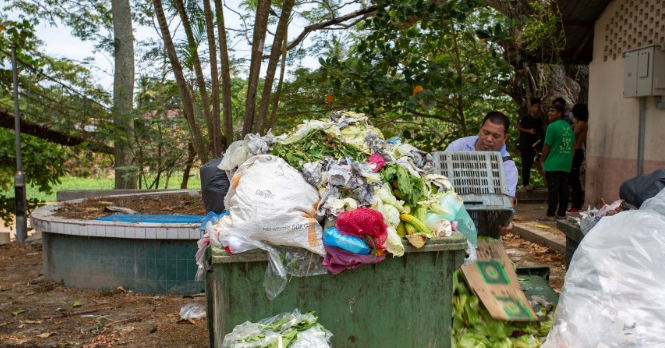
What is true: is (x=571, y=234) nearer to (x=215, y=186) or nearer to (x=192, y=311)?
(x=215, y=186)

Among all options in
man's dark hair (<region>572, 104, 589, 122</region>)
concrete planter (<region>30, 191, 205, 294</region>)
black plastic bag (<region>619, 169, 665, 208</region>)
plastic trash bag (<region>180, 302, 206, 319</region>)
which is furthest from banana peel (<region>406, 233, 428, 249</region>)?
man's dark hair (<region>572, 104, 589, 122</region>)

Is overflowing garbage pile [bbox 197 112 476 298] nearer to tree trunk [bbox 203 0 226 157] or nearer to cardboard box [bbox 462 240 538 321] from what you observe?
cardboard box [bbox 462 240 538 321]

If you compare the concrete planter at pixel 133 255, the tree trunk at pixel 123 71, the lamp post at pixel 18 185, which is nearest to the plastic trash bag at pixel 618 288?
the concrete planter at pixel 133 255

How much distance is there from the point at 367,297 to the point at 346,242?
0.38 metres

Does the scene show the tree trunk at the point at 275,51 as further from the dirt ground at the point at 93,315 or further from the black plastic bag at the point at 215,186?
the black plastic bag at the point at 215,186

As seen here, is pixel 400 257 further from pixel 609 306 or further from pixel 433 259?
pixel 609 306

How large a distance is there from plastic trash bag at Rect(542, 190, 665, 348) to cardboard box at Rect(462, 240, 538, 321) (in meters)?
0.32

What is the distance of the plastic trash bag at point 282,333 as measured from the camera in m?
3.22

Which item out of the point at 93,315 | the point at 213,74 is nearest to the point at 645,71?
the point at 213,74

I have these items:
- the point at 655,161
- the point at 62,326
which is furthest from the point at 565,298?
the point at 655,161

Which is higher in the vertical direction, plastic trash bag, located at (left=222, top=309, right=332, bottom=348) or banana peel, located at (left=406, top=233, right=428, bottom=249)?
banana peel, located at (left=406, top=233, right=428, bottom=249)

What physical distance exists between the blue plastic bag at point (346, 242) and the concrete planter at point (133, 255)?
2.72 meters

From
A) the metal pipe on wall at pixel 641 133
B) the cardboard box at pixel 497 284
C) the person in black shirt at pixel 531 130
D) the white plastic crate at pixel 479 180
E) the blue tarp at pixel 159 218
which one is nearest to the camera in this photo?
the cardboard box at pixel 497 284

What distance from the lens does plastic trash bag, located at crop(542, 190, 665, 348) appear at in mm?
3314
